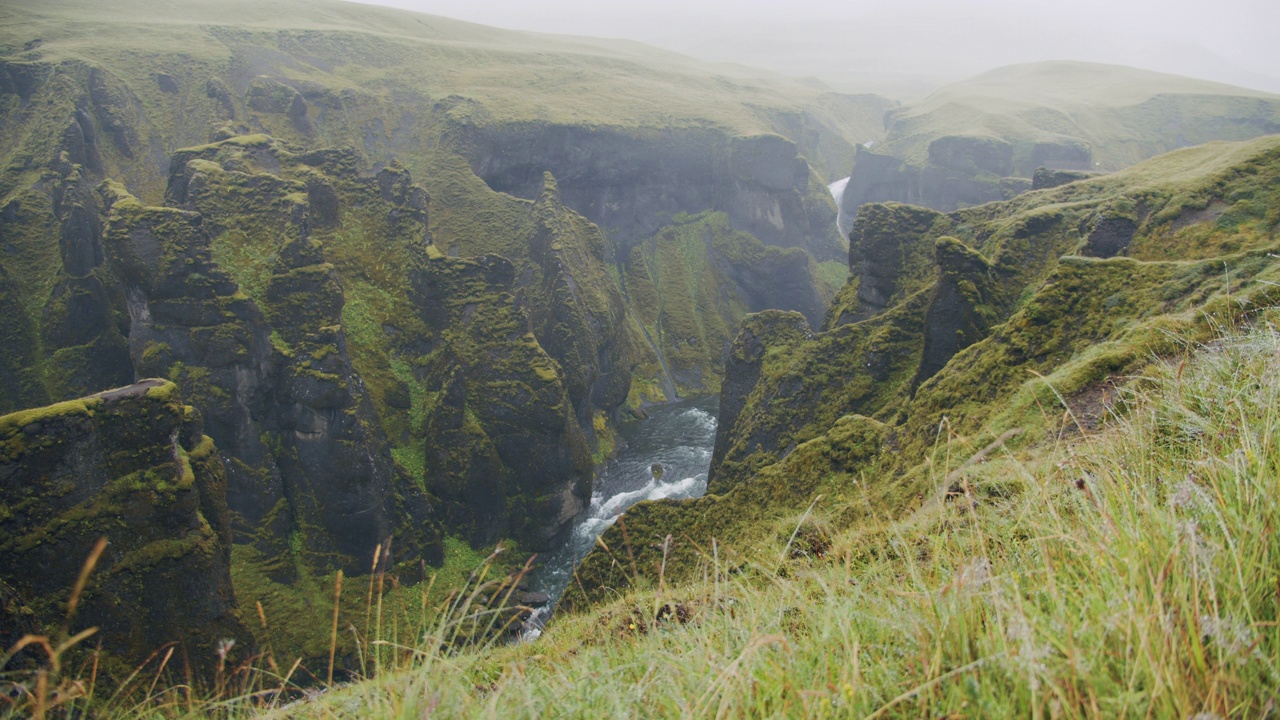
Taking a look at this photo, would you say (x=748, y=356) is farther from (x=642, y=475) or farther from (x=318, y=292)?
(x=318, y=292)

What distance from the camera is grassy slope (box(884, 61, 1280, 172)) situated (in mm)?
142875

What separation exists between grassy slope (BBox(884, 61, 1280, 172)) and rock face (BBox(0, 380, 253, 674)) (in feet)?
472

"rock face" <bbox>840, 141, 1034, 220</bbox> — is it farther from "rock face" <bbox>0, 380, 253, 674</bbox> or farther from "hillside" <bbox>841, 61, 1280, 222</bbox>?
"rock face" <bbox>0, 380, 253, 674</bbox>

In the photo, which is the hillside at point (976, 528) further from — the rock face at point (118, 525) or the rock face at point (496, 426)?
the rock face at point (496, 426)

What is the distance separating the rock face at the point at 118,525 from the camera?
2192 centimetres

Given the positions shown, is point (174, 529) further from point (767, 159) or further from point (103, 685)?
point (767, 159)

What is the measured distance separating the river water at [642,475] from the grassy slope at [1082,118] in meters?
96.6

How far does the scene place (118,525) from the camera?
77.0ft

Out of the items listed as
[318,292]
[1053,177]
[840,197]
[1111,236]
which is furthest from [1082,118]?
[318,292]

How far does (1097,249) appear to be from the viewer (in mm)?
31297

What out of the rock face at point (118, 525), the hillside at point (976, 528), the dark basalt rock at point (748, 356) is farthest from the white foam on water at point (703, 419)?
the rock face at point (118, 525)

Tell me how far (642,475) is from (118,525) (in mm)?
40266

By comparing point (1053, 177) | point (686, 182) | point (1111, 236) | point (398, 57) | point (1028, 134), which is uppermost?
point (1028, 134)

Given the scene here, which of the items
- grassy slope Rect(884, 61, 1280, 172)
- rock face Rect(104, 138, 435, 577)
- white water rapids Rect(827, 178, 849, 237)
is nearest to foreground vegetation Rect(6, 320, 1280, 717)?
rock face Rect(104, 138, 435, 577)
